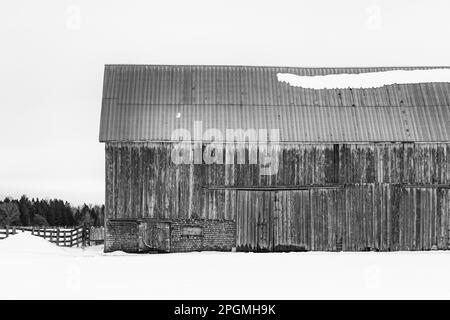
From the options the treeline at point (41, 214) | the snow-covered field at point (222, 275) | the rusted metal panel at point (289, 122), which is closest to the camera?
the snow-covered field at point (222, 275)

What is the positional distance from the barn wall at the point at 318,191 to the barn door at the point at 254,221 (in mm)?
148

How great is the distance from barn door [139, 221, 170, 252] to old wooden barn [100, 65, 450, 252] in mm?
Answer: 37

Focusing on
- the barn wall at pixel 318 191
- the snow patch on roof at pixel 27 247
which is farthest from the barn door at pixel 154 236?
the snow patch on roof at pixel 27 247

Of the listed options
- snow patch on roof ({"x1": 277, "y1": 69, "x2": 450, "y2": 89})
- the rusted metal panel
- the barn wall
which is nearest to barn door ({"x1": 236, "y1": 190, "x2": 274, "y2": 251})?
the barn wall

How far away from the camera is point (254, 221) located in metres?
25.3

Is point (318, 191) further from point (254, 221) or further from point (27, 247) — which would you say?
point (27, 247)

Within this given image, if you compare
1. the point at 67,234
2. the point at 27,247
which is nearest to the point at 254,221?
the point at 27,247

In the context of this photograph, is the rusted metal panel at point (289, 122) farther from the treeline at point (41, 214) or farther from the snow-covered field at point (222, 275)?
the treeline at point (41, 214)

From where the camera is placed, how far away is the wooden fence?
99.6 ft

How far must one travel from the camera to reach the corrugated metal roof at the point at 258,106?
2567cm

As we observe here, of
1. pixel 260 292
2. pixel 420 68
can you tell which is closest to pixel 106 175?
pixel 260 292

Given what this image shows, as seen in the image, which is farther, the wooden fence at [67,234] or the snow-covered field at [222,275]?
the wooden fence at [67,234]
